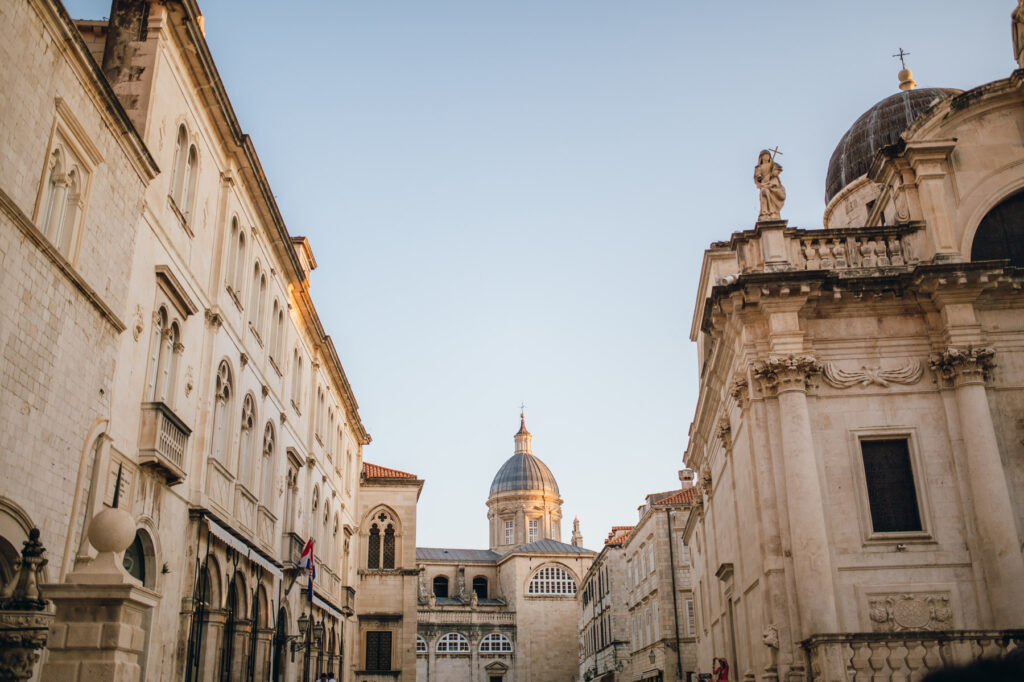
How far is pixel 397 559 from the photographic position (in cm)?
4684

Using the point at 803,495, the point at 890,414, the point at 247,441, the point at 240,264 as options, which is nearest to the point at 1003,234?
the point at 890,414

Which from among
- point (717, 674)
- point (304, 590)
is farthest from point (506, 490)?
point (717, 674)

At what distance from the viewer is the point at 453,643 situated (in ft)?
263

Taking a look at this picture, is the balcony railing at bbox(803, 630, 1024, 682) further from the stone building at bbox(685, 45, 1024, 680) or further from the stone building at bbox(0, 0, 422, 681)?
the stone building at bbox(0, 0, 422, 681)

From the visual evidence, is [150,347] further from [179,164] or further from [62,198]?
[179,164]

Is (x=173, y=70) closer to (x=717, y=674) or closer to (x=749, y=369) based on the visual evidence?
(x=749, y=369)

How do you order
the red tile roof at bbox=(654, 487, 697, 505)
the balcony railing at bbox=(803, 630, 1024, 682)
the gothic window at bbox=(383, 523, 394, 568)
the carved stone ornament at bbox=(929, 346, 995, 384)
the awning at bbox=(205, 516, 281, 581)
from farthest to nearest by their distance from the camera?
the red tile roof at bbox=(654, 487, 697, 505), the gothic window at bbox=(383, 523, 394, 568), the carved stone ornament at bbox=(929, 346, 995, 384), the awning at bbox=(205, 516, 281, 581), the balcony railing at bbox=(803, 630, 1024, 682)

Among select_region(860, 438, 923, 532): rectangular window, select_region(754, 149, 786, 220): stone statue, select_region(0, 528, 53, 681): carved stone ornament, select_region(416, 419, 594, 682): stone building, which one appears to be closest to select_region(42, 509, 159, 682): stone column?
select_region(0, 528, 53, 681): carved stone ornament

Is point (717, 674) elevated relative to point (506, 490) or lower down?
lower down

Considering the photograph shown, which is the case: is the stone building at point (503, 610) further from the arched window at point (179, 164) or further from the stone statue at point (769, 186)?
the arched window at point (179, 164)

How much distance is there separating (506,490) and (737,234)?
8647 centimetres

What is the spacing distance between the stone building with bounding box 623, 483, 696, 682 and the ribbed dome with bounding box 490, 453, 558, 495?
51.2 m

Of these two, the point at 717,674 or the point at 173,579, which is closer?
the point at 173,579

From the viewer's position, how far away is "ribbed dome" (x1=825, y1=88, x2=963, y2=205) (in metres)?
29.5
